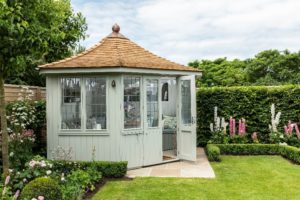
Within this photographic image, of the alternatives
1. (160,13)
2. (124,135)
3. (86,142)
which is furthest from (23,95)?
(160,13)

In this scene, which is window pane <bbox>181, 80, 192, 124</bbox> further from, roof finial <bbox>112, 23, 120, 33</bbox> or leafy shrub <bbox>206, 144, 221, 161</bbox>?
roof finial <bbox>112, 23, 120, 33</bbox>

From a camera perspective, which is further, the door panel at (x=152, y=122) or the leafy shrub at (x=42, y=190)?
the door panel at (x=152, y=122)

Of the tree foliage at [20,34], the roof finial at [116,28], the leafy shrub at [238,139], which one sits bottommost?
the leafy shrub at [238,139]

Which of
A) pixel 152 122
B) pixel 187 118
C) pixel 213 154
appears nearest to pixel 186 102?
pixel 187 118

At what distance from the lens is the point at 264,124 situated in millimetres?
12070

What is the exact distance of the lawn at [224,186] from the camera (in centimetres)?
646

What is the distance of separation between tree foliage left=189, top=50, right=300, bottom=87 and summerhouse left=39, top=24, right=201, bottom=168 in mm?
18495

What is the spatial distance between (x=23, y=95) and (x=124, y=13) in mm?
4541

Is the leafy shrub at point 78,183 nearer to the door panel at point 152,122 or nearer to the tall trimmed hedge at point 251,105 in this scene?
the door panel at point 152,122

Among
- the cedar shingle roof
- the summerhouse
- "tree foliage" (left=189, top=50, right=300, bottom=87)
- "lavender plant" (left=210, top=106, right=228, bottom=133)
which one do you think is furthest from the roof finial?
"tree foliage" (left=189, top=50, right=300, bottom=87)

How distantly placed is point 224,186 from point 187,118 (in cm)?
307

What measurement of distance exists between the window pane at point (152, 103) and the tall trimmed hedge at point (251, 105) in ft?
12.4

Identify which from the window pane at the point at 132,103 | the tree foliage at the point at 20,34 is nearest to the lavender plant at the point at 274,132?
the window pane at the point at 132,103

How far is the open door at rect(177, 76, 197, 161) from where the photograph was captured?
9703 millimetres
